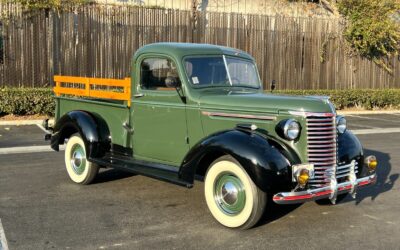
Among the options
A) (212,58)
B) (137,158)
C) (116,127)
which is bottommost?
(137,158)

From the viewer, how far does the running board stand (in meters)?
5.34

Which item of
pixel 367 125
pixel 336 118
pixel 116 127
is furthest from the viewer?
pixel 367 125

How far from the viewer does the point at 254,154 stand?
4.58m

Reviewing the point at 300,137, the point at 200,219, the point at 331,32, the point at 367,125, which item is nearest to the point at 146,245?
the point at 200,219

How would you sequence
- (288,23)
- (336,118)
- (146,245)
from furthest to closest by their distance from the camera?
(288,23) → (336,118) → (146,245)

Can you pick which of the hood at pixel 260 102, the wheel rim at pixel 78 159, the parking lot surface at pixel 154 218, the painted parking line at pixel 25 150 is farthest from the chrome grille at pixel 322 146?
the painted parking line at pixel 25 150

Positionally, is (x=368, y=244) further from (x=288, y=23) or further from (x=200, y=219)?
(x=288, y=23)

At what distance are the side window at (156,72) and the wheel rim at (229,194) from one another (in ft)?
4.76

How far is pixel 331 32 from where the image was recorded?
17844mm

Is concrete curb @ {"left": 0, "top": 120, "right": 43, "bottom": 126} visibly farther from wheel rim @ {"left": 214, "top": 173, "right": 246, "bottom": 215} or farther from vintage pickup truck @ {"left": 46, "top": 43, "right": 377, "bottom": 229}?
wheel rim @ {"left": 214, "top": 173, "right": 246, "bottom": 215}

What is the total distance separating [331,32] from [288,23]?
6.30 feet

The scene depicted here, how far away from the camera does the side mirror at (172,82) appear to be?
5.47m

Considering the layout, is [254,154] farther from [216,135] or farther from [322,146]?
[322,146]

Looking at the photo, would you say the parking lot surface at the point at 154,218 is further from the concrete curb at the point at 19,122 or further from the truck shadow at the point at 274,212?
the concrete curb at the point at 19,122
